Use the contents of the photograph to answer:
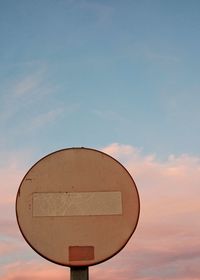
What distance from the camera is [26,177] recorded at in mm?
3244

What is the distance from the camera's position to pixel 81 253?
302 centimetres

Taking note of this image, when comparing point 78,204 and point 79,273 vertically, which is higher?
point 78,204

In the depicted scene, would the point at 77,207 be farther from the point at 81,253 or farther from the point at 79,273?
the point at 79,273

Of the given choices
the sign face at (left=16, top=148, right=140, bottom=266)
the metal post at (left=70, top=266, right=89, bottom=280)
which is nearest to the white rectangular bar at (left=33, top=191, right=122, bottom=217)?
the sign face at (left=16, top=148, right=140, bottom=266)

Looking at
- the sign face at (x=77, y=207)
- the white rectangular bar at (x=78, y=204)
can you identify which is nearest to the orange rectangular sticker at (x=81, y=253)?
the sign face at (x=77, y=207)

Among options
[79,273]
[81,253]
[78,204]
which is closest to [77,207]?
[78,204]

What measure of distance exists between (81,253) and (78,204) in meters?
0.31

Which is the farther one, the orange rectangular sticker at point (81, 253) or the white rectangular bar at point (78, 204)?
the white rectangular bar at point (78, 204)

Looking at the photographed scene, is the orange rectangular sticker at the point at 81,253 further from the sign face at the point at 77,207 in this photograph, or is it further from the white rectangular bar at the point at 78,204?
the white rectangular bar at the point at 78,204

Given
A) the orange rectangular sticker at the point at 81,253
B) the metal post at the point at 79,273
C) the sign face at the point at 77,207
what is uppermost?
the sign face at the point at 77,207

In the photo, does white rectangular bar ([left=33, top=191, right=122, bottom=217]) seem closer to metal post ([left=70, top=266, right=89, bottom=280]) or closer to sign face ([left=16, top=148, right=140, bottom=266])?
sign face ([left=16, top=148, right=140, bottom=266])

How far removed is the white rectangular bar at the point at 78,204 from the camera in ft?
10.3

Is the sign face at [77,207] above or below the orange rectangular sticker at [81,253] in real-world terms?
above

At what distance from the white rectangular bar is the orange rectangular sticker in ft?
0.70
